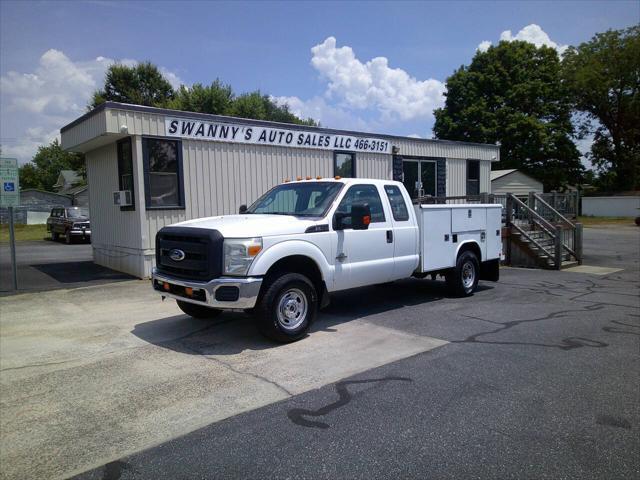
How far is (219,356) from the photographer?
566 centimetres

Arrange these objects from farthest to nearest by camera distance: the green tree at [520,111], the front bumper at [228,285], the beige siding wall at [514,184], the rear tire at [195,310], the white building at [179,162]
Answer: the green tree at [520,111] → the beige siding wall at [514,184] → the white building at [179,162] → the rear tire at [195,310] → the front bumper at [228,285]

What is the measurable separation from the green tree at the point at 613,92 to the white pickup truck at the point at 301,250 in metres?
46.7

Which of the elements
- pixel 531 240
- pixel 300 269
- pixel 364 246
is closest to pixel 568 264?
pixel 531 240

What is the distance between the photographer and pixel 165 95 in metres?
39.6

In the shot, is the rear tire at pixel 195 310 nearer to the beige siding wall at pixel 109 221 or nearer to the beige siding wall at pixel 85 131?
the beige siding wall at pixel 109 221

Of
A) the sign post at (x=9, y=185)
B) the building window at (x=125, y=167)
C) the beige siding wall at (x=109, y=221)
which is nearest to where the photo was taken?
the sign post at (x=9, y=185)

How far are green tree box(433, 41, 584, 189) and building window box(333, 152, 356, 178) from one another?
30.4 m

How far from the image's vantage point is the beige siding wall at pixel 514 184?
113 feet

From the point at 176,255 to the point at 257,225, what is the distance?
43.5 inches

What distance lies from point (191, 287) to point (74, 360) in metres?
1.62

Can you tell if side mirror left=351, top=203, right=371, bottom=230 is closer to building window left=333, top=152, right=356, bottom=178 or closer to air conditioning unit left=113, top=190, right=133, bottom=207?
air conditioning unit left=113, top=190, right=133, bottom=207

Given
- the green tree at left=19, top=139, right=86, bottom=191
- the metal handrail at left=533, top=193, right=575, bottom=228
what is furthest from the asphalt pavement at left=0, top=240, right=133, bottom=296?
the green tree at left=19, top=139, right=86, bottom=191

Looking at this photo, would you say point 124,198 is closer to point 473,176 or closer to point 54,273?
point 54,273

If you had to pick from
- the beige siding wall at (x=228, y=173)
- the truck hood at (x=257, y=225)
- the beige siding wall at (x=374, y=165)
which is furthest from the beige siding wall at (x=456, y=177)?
the truck hood at (x=257, y=225)
